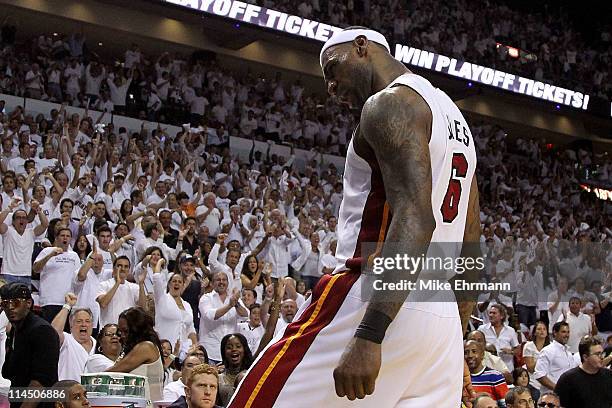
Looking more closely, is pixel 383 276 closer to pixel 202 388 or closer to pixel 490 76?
pixel 202 388

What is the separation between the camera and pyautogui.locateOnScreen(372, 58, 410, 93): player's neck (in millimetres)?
3102

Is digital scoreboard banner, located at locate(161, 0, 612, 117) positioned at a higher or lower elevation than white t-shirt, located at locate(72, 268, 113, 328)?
higher

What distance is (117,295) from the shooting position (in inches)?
384

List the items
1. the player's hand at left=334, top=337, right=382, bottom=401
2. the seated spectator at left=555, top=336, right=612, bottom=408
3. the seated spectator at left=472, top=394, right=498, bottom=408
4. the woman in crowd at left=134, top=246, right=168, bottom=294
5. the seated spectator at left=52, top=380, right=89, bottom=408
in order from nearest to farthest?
the player's hand at left=334, top=337, right=382, bottom=401 → the seated spectator at left=52, top=380, right=89, bottom=408 → the seated spectator at left=472, top=394, right=498, bottom=408 → the seated spectator at left=555, top=336, right=612, bottom=408 → the woman in crowd at left=134, top=246, right=168, bottom=294

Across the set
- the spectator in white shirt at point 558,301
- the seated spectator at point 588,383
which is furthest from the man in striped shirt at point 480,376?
the spectator in white shirt at point 558,301

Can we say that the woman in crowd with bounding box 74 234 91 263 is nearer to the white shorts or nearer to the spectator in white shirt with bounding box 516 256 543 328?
the spectator in white shirt with bounding box 516 256 543 328

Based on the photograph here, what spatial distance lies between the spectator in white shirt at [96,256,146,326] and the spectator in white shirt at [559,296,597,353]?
20.1ft

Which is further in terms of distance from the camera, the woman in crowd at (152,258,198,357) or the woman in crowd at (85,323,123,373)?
the woman in crowd at (152,258,198,357)

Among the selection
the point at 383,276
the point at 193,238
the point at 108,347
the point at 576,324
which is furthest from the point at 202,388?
the point at 576,324

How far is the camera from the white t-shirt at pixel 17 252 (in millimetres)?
10828

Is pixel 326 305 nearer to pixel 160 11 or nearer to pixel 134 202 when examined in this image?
pixel 134 202

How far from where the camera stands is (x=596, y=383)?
8859 mm

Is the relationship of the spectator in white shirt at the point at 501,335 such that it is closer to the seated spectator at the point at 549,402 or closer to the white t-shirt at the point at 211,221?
the seated spectator at the point at 549,402

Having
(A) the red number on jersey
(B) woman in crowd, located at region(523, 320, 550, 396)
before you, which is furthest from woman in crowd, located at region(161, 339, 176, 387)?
Answer: (A) the red number on jersey
